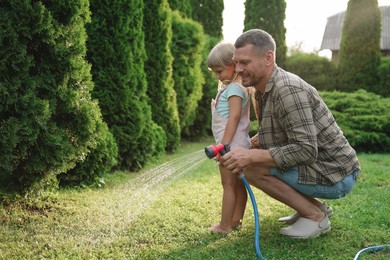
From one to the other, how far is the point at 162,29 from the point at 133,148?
95.9 inches

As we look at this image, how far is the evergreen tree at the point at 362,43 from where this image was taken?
578 inches

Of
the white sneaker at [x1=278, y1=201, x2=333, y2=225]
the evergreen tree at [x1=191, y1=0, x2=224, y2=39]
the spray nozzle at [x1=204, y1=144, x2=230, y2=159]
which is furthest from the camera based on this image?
the evergreen tree at [x1=191, y1=0, x2=224, y2=39]

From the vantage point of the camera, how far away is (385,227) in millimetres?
3973

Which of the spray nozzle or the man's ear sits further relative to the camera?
the man's ear

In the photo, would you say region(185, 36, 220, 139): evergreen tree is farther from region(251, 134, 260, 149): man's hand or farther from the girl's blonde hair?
the girl's blonde hair

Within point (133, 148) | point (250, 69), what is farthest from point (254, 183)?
point (133, 148)

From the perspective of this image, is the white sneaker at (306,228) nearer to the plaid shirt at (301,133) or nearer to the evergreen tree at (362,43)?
the plaid shirt at (301,133)

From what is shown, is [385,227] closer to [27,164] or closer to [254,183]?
[254,183]

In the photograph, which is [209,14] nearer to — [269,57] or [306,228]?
[269,57]

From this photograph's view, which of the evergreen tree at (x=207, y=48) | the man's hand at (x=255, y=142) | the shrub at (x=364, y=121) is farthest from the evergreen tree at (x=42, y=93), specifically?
the evergreen tree at (x=207, y=48)

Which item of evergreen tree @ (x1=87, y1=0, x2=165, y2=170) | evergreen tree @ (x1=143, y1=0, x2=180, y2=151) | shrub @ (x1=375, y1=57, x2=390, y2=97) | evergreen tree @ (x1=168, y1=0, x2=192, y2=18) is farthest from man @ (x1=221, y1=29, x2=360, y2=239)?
shrub @ (x1=375, y1=57, x2=390, y2=97)

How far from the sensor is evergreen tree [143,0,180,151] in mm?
8188

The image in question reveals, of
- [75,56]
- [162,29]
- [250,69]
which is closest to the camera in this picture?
[250,69]

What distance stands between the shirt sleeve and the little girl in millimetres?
427
